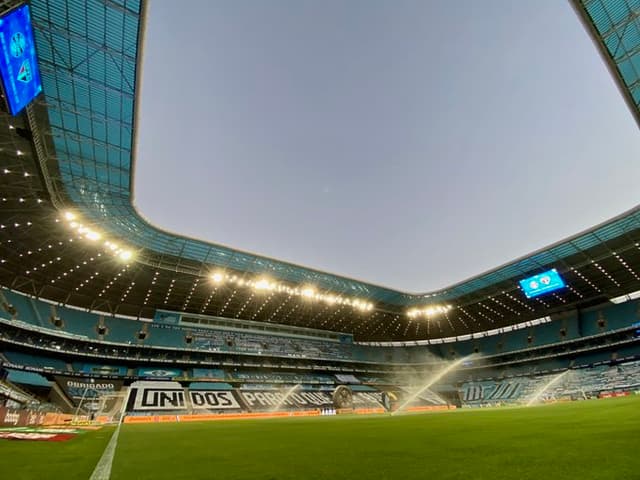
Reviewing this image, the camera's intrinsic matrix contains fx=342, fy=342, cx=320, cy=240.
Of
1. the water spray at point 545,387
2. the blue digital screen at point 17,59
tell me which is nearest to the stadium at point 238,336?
the blue digital screen at point 17,59

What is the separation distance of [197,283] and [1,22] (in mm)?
35623

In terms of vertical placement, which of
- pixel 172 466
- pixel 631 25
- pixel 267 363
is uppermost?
pixel 631 25

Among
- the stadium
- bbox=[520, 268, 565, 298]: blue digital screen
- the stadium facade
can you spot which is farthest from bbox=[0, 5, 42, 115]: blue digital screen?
bbox=[520, 268, 565, 298]: blue digital screen

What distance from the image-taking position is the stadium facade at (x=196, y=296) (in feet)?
63.0

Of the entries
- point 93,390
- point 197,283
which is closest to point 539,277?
point 197,283

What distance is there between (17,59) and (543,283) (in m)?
50.4

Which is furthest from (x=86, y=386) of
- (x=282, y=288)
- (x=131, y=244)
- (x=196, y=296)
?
(x=282, y=288)

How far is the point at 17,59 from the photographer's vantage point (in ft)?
43.8

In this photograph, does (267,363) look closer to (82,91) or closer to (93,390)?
(93,390)

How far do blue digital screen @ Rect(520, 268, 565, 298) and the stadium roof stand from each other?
1.47 metres

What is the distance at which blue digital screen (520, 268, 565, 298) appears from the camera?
41.3 meters

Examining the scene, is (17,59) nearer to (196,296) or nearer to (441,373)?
(196,296)

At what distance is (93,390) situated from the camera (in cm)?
4062

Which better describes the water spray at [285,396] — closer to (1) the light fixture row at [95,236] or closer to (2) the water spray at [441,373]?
(2) the water spray at [441,373]
